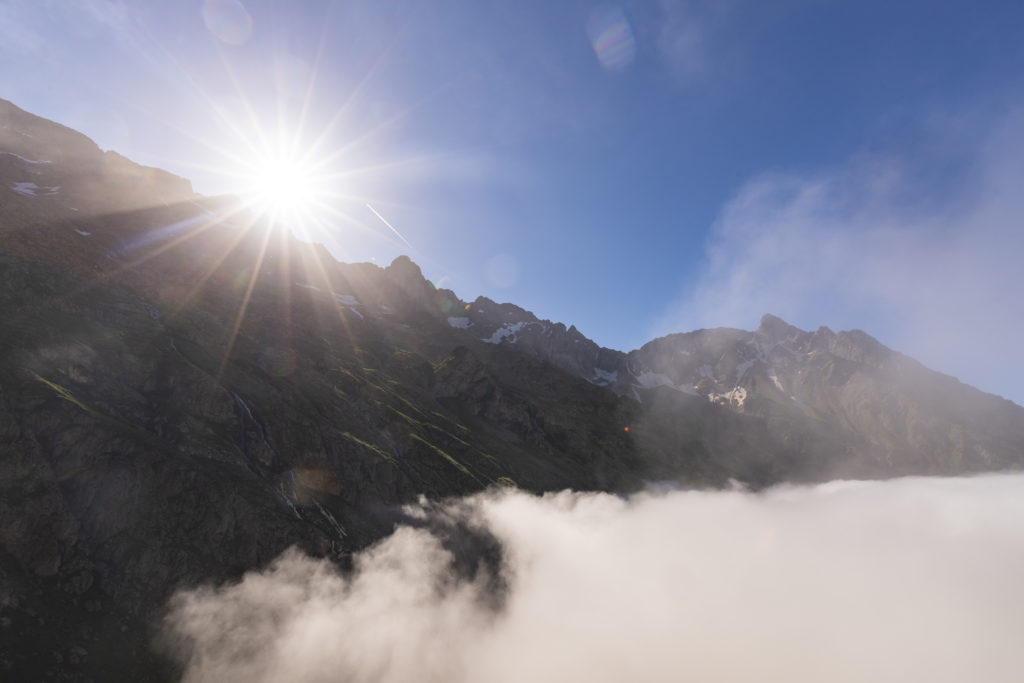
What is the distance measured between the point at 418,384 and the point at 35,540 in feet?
367

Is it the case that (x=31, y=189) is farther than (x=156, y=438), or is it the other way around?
(x=31, y=189)

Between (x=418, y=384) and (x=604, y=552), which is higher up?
(x=418, y=384)

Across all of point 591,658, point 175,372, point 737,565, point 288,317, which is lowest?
point 591,658

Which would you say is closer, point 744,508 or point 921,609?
point 921,609

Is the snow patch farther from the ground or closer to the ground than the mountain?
farther from the ground

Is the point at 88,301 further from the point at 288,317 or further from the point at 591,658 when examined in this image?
the point at 591,658

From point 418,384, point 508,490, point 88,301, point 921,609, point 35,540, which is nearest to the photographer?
point 35,540

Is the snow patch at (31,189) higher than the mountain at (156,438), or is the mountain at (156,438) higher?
the snow patch at (31,189)

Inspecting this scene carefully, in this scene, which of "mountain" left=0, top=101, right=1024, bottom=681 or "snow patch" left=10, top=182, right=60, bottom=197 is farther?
"snow patch" left=10, top=182, right=60, bottom=197

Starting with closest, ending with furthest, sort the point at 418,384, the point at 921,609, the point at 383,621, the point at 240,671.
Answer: the point at 240,671, the point at 383,621, the point at 921,609, the point at 418,384

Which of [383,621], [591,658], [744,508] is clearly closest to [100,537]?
[383,621]

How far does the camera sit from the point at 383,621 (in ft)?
138

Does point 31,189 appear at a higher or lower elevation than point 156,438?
higher

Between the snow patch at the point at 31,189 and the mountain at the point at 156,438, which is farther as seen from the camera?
the snow patch at the point at 31,189
